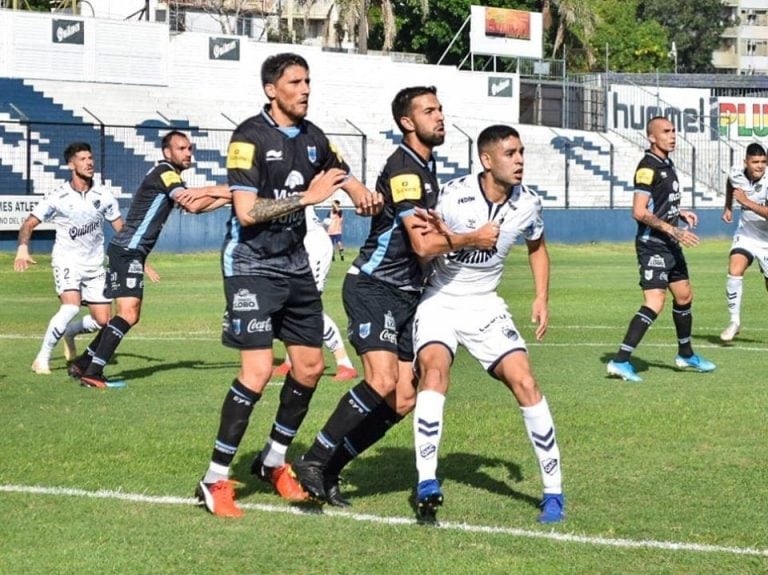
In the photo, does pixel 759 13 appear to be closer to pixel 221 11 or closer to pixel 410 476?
pixel 221 11

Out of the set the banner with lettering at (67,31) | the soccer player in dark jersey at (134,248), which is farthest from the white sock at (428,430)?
the banner with lettering at (67,31)

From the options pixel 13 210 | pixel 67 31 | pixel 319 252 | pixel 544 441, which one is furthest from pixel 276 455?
pixel 67 31

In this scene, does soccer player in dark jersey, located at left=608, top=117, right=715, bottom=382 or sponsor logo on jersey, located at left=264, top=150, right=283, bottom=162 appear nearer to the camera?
sponsor logo on jersey, located at left=264, top=150, right=283, bottom=162

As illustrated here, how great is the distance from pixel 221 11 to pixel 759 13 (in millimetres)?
107317

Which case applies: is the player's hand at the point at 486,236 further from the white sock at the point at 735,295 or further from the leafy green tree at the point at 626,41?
the leafy green tree at the point at 626,41

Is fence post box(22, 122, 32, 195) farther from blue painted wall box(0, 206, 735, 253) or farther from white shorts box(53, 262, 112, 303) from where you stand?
white shorts box(53, 262, 112, 303)

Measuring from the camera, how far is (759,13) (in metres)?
159

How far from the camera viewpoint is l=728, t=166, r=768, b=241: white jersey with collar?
16.7 m

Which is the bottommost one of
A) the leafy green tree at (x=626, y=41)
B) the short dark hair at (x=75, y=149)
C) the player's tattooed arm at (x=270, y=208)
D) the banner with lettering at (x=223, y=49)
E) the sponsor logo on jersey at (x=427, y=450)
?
the sponsor logo on jersey at (x=427, y=450)

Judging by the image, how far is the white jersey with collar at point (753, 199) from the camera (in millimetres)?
16734

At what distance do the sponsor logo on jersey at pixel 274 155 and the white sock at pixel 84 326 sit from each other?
739cm

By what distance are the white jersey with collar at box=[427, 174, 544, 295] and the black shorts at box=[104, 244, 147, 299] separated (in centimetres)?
605

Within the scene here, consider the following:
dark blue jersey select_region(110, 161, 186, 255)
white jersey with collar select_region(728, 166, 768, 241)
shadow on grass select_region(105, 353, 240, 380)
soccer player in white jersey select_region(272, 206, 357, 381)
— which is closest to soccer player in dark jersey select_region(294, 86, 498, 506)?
dark blue jersey select_region(110, 161, 186, 255)

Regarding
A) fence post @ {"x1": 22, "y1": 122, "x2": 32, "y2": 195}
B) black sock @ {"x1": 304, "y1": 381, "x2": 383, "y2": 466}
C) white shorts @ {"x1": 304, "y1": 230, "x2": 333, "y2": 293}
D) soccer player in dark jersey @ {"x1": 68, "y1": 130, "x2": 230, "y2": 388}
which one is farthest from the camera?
fence post @ {"x1": 22, "y1": 122, "x2": 32, "y2": 195}
